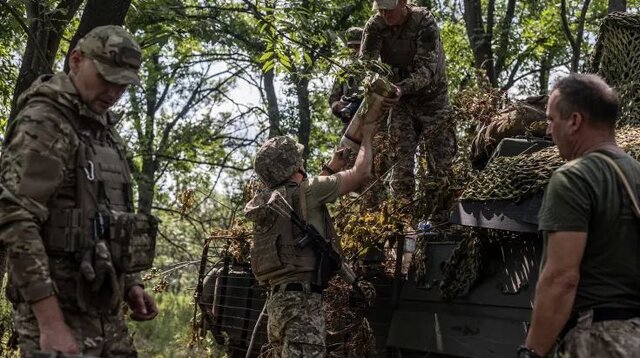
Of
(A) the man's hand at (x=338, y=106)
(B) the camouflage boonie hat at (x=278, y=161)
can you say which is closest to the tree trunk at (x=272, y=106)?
(A) the man's hand at (x=338, y=106)

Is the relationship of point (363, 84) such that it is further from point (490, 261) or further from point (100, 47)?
point (100, 47)

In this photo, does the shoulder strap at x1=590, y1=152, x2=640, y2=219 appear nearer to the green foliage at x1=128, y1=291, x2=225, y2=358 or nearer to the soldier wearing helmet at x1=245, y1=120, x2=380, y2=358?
the soldier wearing helmet at x1=245, y1=120, x2=380, y2=358

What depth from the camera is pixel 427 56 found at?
813 cm

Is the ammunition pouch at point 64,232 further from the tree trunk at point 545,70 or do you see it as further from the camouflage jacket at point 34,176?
the tree trunk at point 545,70

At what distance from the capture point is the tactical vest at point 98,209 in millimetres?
4207

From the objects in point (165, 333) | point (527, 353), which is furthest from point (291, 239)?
point (165, 333)

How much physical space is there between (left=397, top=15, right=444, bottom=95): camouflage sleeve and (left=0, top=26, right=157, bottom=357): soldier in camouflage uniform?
3945mm

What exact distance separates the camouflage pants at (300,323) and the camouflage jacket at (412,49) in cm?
252

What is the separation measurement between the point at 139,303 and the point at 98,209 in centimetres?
61

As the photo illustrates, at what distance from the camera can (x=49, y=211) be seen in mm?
4180

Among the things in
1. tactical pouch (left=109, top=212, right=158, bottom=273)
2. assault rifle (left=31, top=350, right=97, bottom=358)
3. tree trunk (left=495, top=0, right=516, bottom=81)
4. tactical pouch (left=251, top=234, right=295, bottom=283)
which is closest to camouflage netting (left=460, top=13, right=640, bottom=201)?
tactical pouch (left=251, top=234, right=295, bottom=283)

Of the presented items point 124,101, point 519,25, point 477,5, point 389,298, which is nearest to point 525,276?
point 389,298

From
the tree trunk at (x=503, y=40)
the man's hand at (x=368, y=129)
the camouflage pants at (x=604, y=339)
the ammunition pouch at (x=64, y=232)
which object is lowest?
the camouflage pants at (x=604, y=339)

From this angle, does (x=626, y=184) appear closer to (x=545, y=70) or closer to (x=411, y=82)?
(x=411, y=82)
